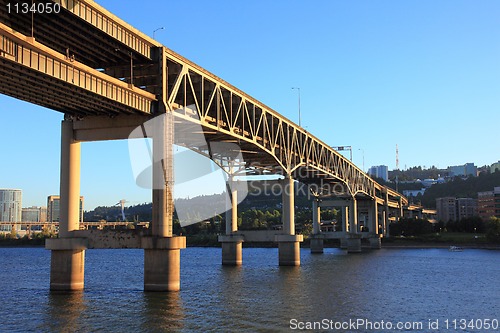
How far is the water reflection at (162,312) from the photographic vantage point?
33.9 m

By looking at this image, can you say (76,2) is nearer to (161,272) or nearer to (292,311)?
(161,272)

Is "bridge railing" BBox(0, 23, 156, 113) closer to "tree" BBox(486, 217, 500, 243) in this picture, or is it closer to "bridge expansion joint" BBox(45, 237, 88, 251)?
"bridge expansion joint" BBox(45, 237, 88, 251)

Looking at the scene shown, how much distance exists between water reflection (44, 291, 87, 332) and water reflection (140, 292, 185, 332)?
162 inches

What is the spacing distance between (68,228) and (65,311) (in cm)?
1043

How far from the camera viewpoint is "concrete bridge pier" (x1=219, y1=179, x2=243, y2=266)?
300 feet

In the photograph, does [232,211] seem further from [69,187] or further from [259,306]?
[259,306]

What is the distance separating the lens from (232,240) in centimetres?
9119

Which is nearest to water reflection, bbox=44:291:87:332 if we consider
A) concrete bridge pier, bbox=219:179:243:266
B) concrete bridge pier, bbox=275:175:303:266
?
concrete bridge pier, bbox=275:175:303:266

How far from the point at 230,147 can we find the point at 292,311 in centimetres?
3847

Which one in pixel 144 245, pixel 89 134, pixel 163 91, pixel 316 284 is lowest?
pixel 316 284

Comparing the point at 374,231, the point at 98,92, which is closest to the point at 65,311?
the point at 98,92

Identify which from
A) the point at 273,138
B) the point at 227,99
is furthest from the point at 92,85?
the point at 273,138

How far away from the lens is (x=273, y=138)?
8194 centimetres

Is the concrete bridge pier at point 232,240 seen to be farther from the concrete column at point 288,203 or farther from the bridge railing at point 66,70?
the bridge railing at point 66,70
